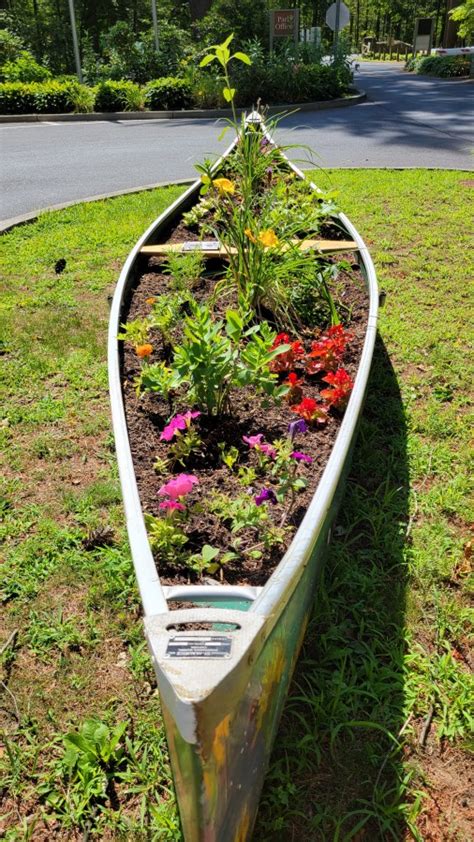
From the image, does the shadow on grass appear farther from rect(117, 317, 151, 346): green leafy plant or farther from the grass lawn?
rect(117, 317, 151, 346): green leafy plant

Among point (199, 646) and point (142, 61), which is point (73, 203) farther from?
point (142, 61)

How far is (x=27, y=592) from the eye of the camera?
95.0 inches

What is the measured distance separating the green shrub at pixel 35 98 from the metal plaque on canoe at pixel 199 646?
1581 cm

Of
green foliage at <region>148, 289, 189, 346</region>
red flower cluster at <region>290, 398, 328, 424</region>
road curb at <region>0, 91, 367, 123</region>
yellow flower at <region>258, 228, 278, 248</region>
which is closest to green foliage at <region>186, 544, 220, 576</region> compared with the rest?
red flower cluster at <region>290, 398, 328, 424</region>

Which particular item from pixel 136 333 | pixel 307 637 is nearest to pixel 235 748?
pixel 307 637

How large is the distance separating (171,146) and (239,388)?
883 cm

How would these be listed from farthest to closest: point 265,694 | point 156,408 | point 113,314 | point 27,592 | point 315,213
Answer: point 315,213
point 113,314
point 156,408
point 27,592
point 265,694

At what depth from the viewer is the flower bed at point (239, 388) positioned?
6.55 feet

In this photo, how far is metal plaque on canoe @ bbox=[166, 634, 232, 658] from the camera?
1178 mm

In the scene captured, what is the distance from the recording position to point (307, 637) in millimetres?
2197

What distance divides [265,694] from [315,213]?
282cm

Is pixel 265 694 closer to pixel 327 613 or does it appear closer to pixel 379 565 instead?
pixel 327 613

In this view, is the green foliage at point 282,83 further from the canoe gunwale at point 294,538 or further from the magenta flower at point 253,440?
the magenta flower at point 253,440

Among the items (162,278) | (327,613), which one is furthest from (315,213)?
(327,613)
